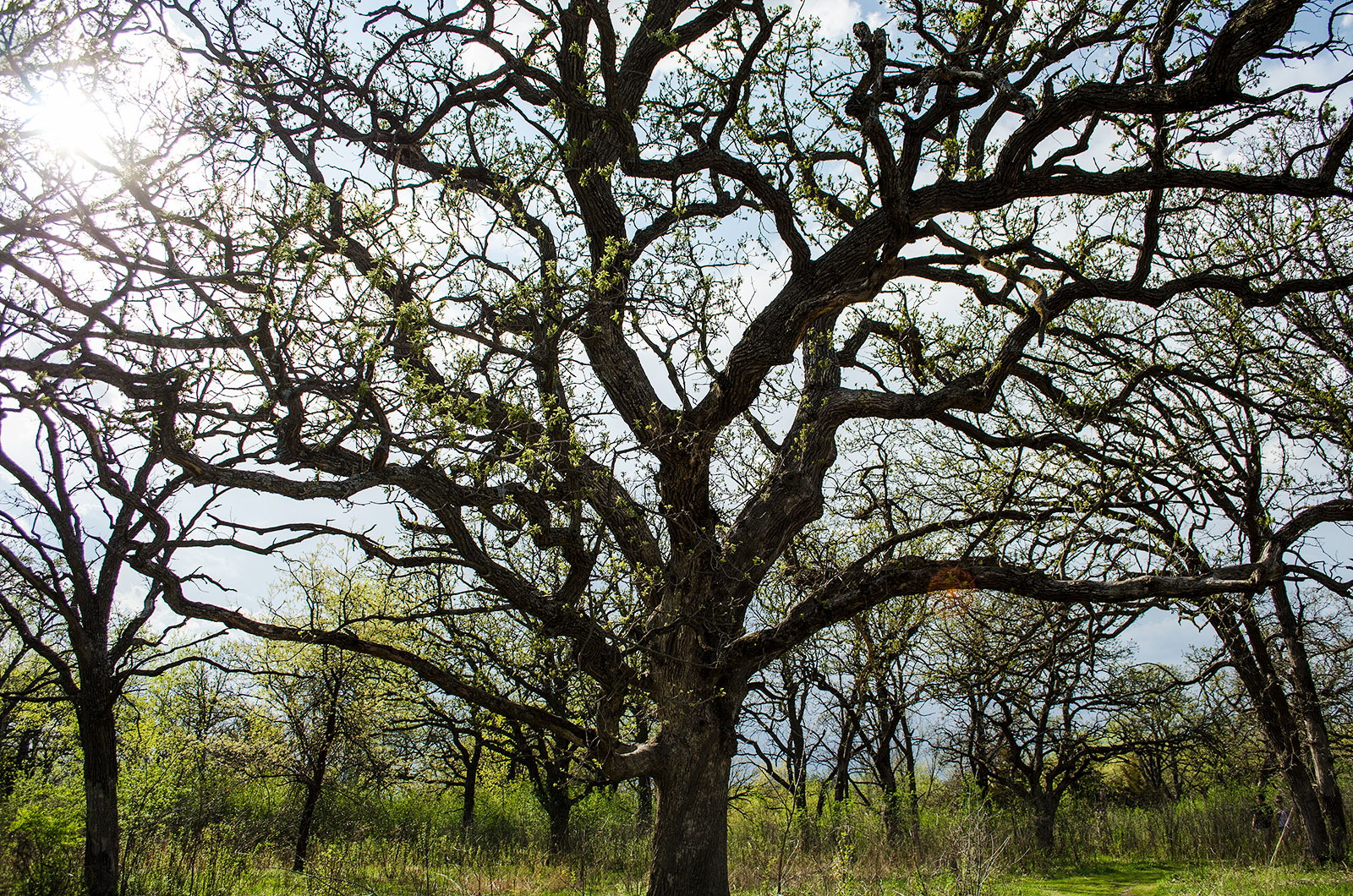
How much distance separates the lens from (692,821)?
21.5ft

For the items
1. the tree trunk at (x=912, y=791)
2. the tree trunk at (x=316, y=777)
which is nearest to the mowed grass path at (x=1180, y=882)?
the tree trunk at (x=912, y=791)

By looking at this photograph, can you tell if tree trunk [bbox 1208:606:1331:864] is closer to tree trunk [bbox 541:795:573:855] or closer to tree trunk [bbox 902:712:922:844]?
tree trunk [bbox 902:712:922:844]

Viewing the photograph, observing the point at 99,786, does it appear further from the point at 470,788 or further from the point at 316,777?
the point at 470,788

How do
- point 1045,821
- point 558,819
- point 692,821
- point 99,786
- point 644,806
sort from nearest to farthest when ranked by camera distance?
point 692,821, point 99,786, point 1045,821, point 558,819, point 644,806

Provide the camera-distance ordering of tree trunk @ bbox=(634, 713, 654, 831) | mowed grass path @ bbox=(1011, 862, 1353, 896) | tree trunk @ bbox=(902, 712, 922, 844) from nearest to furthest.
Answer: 1. mowed grass path @ bbox=(1011, 862, 1353, 896)
2. tree trunk @ bbox=(902, 712, 922, 844)
3. tree trunk @ bbox=(634, 713, 654, 831)

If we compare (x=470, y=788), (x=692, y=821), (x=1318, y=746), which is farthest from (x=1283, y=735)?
(x=470, y=788)

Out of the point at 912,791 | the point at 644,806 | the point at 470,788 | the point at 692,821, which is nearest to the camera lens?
the point at 692,821

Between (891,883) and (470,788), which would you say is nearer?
(891,883)

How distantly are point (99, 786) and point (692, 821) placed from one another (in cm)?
656

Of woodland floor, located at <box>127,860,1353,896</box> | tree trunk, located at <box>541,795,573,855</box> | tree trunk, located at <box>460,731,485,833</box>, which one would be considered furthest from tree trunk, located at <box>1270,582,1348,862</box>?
tree trunk, located at <box>460,731,485,833</box>

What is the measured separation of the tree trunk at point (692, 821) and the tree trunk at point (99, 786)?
5980 mm

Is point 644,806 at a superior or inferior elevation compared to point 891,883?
inferior

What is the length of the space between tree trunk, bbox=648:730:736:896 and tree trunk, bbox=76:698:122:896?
5980 millimetres

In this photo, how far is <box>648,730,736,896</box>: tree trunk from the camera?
6.42m
